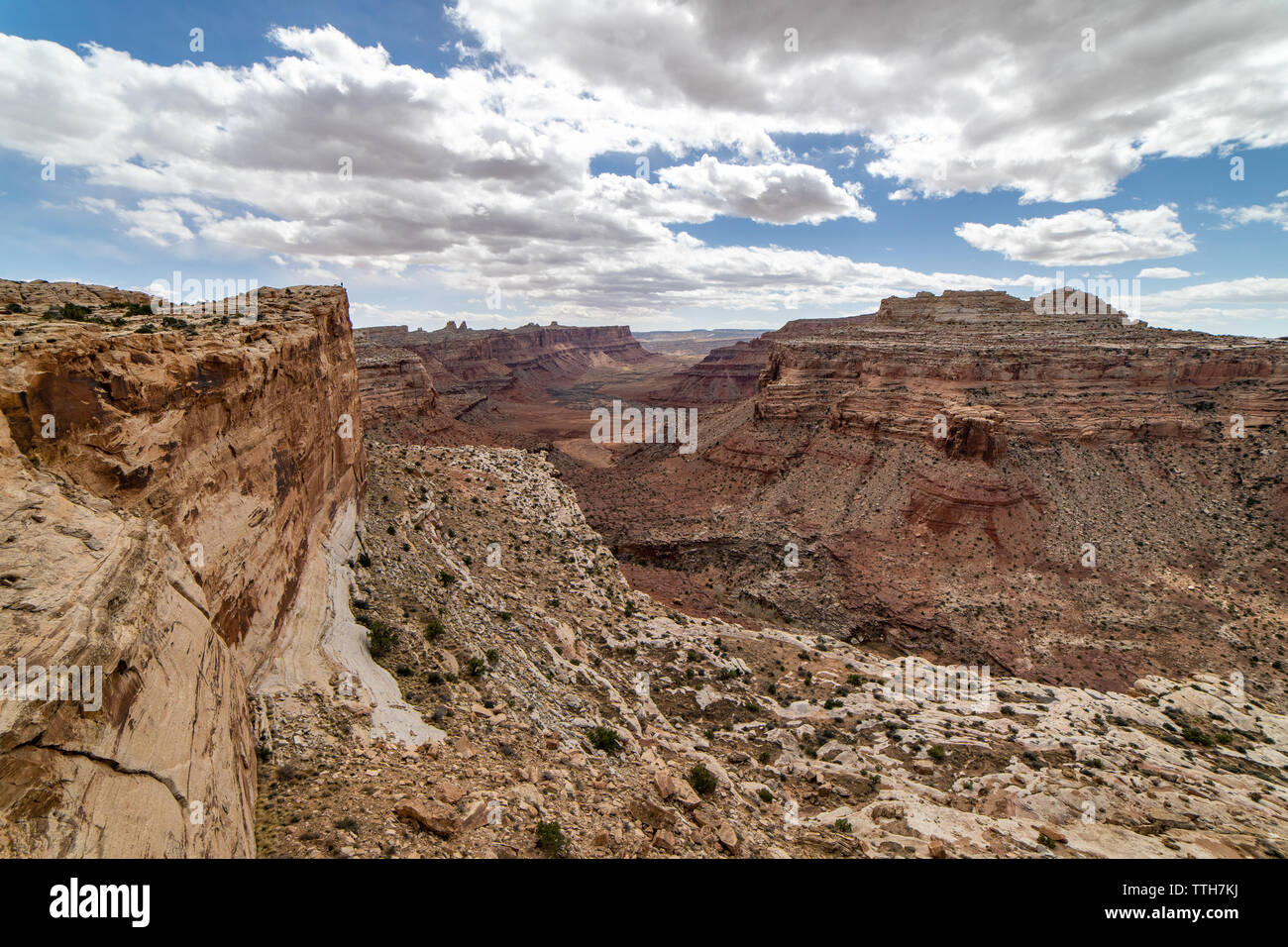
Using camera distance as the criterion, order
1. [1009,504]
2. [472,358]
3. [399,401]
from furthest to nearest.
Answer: [472,358] < [399,401] < [1009,504]

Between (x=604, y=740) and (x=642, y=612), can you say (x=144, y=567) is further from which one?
(x=642, y=612)

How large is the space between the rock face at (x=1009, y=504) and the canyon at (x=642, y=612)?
24 cm

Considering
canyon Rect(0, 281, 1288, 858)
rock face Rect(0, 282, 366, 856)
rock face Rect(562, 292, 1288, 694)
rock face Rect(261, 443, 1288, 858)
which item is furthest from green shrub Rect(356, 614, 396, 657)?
rock face Rect(562, 292, 1288, 694)

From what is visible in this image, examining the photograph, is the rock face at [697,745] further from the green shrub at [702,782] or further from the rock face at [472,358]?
the rock face at [472,358]

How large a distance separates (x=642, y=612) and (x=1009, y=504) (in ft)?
93.7

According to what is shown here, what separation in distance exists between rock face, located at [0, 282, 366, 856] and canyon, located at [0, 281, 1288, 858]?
0.06 meters

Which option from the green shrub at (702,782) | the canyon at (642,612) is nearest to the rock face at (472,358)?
the canyon at (642,612)

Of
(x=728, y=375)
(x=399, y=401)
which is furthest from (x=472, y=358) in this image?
(x=399, y=401)

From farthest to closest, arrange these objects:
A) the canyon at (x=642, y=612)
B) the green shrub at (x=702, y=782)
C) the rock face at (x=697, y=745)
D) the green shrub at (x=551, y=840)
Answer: the green shrub at (x=702, y=782) < the rock face at (x=697, y=745) < the green shrub at (x=551, y=840) < the canyon at (x=642, y=612)

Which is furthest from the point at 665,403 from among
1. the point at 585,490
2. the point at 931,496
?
the point at 931,496

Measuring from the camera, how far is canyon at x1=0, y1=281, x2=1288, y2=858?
7738 millimetres

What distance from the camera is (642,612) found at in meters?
27.9

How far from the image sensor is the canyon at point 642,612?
7738 mm
